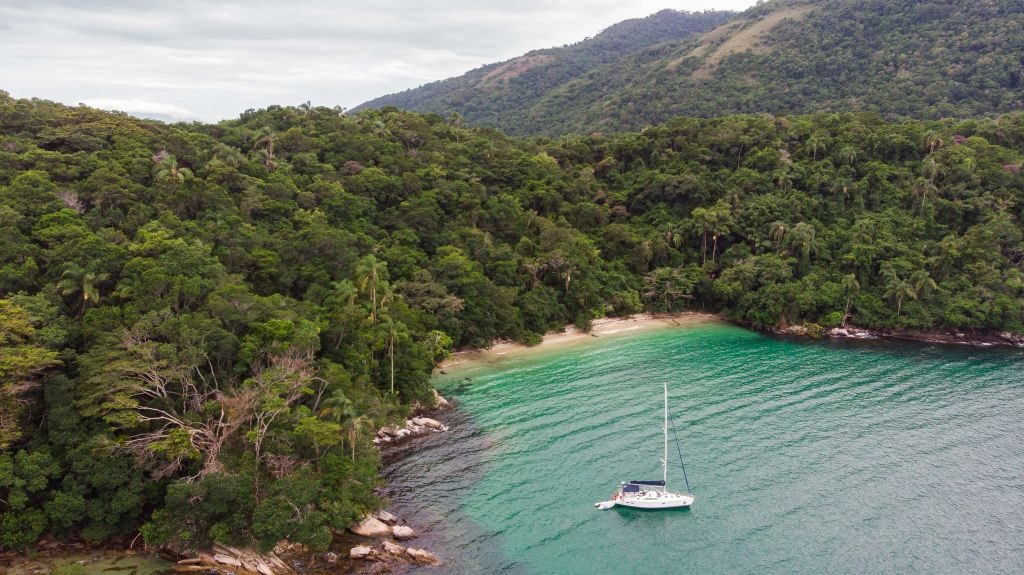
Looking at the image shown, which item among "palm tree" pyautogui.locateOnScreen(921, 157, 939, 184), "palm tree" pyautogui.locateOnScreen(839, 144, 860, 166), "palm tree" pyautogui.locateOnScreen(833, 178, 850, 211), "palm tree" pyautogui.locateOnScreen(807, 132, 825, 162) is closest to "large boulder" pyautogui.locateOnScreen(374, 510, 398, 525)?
"palm tree" pyautogui.locateOnScreen(833, 178, 850, 211)

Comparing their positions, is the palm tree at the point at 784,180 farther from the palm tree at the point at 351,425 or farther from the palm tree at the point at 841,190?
the palm tree at the point at 351,425

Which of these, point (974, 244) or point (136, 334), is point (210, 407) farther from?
point (974, 244)

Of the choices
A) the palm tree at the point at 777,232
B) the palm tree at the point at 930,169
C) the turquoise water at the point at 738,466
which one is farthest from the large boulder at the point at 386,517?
the palm tree at the point at 930,169

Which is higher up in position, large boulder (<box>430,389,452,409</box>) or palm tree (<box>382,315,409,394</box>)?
palm tree (<box>382,315,409,394</box>)

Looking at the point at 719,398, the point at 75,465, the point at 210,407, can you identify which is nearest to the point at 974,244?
the point at 719,398

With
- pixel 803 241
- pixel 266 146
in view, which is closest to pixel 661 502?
pixel 803 241

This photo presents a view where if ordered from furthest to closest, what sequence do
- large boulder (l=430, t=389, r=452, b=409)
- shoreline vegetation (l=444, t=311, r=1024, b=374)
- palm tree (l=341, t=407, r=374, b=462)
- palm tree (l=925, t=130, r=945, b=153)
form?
palm tree (l=925, t=130, r=945, b=153) < shoreline vegetation (l=444, t=311, r=1024, b=374) < large boulder (l=430, t=389, r=452, b=409) < palm tree (l=341, t=407, r=374, b=462)

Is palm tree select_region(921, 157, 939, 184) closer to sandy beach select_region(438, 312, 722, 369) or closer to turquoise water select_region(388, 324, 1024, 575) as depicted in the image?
turquoise water select_region(388, 324, 1024, 575)
